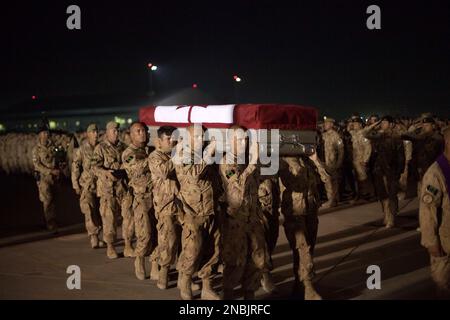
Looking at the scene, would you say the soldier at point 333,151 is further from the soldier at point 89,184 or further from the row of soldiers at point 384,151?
the soldier at point 89,184

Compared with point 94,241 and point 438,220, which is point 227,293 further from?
point 94,241

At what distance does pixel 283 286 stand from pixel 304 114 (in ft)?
6.70

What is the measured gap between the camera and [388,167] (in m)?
8.96

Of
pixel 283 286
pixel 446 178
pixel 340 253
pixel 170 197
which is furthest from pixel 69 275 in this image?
pixel 446 178

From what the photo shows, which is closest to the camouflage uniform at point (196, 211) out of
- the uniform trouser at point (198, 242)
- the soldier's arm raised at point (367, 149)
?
the uniform trouser at point (198, 242)

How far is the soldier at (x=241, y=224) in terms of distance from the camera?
4.89 meters

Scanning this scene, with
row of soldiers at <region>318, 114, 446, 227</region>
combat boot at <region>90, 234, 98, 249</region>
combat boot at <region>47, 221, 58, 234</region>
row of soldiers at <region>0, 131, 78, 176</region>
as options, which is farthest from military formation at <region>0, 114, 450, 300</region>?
row of soldiers at <region>0, 131, 78, 176</region>

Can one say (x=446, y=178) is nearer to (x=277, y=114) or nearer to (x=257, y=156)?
(x=257, y=156)

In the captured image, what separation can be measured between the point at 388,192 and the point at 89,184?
4.77 m

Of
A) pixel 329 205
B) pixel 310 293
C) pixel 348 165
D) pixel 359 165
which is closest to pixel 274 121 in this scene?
pixel 310 293

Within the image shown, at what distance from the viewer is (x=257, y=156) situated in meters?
4.87

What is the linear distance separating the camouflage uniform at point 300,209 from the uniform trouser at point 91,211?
366 cm

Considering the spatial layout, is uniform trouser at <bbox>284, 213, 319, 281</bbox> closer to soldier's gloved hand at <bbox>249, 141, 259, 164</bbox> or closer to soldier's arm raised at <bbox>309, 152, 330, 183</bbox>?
soldier's arm raised at <bbox>309, 152, 330, 183</bbox>

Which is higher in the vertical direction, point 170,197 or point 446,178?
point 446,178
